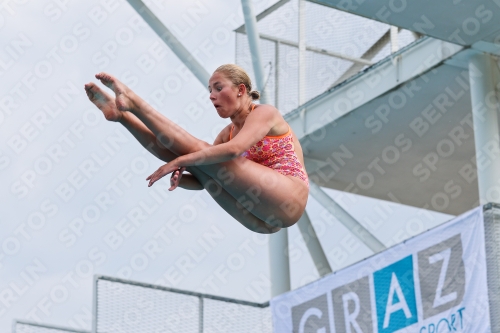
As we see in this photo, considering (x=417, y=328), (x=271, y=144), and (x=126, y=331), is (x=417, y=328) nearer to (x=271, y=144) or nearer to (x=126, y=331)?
(x=126, y=331)

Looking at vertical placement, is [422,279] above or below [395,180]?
below

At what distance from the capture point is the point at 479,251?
979cm

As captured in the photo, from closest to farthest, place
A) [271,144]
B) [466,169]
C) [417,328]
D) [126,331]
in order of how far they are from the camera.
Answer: [271,144] → [417,328] → [126,331] → [466,169]

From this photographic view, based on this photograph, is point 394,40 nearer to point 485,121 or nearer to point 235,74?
point 485,121

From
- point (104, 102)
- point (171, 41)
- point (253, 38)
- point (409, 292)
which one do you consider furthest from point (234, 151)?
point (171, 41)

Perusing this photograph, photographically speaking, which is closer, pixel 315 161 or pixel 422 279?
pixel 422 279

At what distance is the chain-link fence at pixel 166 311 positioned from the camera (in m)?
11.2

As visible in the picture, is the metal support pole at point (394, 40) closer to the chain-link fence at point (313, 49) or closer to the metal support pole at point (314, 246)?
the chain-link fence at point (313, 49)

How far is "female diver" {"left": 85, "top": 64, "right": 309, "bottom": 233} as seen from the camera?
6148mm

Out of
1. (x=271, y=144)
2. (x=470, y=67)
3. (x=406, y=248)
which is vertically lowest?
(x=271, y=144)

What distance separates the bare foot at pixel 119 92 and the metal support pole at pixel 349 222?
24.9 ft

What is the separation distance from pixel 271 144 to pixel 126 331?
5165 mm

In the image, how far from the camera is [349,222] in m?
13.5

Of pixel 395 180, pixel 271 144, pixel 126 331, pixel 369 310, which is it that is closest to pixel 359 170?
pixel 395 180
